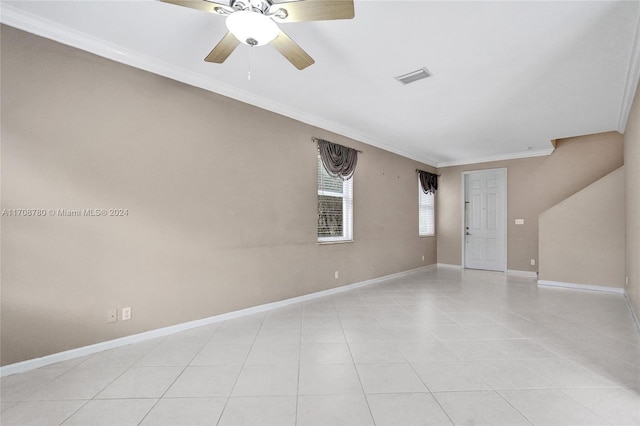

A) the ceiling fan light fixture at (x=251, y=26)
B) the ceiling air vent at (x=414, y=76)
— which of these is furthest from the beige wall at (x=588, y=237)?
the ceiling fan light fixture at (x=251, y=26)

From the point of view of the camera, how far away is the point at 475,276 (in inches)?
244

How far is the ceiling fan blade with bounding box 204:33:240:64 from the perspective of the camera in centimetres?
211

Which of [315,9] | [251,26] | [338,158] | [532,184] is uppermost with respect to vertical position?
[315,9]

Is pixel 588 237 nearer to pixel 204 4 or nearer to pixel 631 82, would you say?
pixel 631 82

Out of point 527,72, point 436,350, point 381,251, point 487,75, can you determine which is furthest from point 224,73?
point 381,251

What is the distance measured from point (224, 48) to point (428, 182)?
19.5ft

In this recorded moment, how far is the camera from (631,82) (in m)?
3.16

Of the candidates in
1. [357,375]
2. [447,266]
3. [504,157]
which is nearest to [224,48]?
[357,375]

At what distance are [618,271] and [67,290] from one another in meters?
7.35

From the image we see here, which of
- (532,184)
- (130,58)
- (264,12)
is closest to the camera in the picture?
(264,12)

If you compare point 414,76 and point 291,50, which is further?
point 414,76

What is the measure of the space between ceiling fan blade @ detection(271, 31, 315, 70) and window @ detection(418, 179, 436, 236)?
532 centimetres

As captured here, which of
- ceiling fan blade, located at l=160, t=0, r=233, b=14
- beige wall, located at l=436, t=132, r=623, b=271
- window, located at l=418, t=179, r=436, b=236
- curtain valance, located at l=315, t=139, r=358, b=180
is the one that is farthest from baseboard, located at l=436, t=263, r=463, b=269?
ceiling fan blade, located at l=160, t=0, r=233, b=14

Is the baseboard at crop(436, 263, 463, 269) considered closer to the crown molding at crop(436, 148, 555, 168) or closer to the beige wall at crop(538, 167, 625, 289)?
the beige wall at crop(538, 167, 625, 289)
